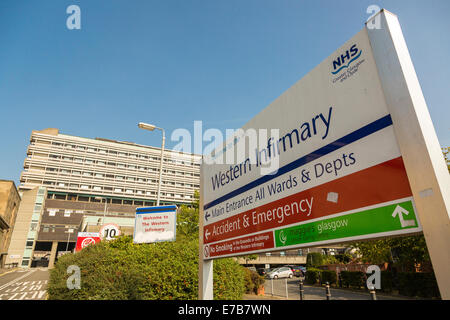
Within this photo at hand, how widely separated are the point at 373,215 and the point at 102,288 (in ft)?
18.7

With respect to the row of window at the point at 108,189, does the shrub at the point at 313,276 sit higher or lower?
lower

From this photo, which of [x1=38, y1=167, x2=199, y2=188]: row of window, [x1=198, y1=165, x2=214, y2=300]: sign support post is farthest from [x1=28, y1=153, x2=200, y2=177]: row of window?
[x1=198, y1=165, x2=214, y2=300]: sign support post

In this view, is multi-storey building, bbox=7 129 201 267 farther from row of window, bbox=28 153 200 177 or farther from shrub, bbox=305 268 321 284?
shrub, bbox=305 268 321 284

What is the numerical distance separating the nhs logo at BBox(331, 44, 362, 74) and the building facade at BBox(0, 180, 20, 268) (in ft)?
210

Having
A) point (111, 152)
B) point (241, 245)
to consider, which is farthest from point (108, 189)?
point (241, 245)

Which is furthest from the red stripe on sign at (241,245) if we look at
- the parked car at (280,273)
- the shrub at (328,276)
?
the parked car at (280,273)

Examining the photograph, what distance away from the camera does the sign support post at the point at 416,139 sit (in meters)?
A: 2.14

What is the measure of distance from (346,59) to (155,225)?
853cm

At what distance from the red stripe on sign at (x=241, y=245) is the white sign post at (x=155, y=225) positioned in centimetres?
429

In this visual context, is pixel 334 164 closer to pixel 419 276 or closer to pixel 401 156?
pixel 401 156

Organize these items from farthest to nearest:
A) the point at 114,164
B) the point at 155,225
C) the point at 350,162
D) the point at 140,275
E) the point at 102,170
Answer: the point at 114,164, the point at 102,170, the point at 155,225, the point at 140,275, the point at 350,162

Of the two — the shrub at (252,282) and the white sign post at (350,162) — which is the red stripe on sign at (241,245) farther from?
the shrub at (252,282)

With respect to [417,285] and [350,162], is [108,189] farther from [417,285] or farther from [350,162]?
[350,162]

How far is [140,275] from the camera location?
253 inches
